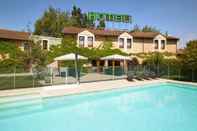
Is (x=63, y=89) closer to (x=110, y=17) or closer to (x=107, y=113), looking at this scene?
(x=107, y=113)

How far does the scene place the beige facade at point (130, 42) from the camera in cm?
3239

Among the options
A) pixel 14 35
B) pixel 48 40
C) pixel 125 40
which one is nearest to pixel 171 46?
pixel 125 40

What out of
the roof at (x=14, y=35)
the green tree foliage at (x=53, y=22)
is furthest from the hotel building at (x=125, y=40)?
the green tree foliage at (x=53, y=22)

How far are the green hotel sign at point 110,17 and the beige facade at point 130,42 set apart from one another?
5016 mm

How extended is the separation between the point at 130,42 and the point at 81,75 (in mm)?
14980

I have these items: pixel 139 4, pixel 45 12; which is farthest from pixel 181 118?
pixel 45 12

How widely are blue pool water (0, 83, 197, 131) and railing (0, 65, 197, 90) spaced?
11.6ft

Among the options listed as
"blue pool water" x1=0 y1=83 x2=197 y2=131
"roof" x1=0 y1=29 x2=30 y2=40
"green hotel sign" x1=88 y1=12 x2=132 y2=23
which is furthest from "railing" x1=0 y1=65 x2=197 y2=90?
"green hotel sign" x1=88 y1=12 x2=132 y2=23

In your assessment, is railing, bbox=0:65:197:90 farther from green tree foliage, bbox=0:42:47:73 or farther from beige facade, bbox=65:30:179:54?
beige facade, bbox=65:30:179:54

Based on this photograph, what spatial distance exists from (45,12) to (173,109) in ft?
173

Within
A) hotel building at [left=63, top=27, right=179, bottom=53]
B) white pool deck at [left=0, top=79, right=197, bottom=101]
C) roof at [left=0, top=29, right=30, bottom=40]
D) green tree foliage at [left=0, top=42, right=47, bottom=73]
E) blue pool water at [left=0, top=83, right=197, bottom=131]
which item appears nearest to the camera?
blue pool water at [left=0, top=83, right=197, bottom=131]

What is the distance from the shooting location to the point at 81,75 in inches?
875

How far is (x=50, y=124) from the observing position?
35.1 ft

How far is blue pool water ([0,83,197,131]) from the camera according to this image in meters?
10.4
